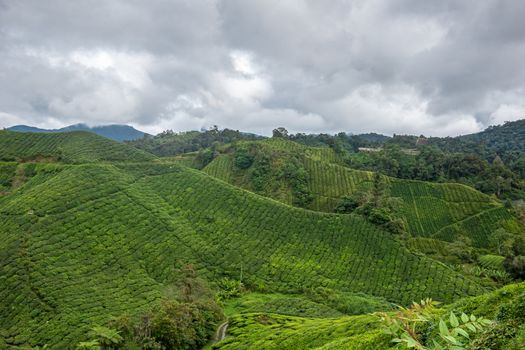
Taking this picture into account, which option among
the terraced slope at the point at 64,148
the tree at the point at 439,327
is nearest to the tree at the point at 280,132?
the terraced slope at the point at 64,148

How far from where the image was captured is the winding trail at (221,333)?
3488cm

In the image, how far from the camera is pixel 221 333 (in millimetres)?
36031

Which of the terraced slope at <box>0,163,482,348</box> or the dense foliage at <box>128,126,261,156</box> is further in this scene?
the dense foliage at <box>128,126,261,156</box>

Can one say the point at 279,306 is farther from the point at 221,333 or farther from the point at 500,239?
the point at 500,239

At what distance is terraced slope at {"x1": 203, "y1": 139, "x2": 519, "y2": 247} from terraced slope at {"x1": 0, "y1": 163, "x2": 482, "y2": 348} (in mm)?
25452

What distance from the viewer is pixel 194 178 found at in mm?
76312

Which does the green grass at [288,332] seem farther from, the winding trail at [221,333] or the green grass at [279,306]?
the green grass at [279,306]

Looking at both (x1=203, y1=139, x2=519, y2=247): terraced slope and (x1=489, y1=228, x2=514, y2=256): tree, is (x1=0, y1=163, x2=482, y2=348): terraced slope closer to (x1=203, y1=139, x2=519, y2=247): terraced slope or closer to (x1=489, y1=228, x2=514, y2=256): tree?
(x1=203, y1=139, x2=519, y2=247): terraced slope

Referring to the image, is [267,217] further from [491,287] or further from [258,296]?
[491,287]

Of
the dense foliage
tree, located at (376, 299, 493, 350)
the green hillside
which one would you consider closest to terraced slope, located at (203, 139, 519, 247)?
the dense foliage

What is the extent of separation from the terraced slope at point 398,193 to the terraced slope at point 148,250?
83.5ft

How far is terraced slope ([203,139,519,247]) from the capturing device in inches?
3177

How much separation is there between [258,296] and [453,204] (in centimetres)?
6405

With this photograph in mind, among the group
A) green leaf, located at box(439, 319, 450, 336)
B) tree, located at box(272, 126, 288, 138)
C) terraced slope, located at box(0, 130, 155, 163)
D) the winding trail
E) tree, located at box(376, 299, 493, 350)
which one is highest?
tree, located at box(272, 126, 288, 138)
